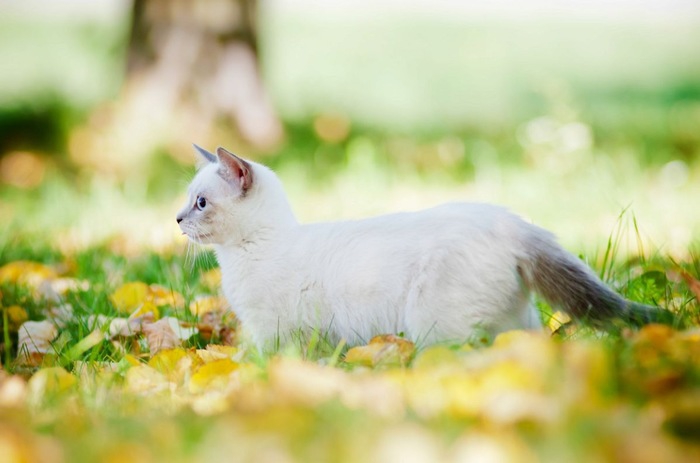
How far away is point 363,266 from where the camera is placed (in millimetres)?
2453

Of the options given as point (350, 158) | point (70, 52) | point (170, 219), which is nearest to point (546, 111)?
point (350, 158)

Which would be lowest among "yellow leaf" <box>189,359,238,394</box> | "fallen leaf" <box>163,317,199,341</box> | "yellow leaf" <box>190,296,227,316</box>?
"yellow leaf" <box>190,296,227,316</box>

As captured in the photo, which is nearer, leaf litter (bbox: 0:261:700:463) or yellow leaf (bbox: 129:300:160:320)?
leaf litter (bbox: 0:261:700:463)

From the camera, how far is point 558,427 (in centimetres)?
140

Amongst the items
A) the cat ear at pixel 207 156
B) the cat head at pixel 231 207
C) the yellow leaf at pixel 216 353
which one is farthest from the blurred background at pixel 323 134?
the yellow leaf at pixel 216 353

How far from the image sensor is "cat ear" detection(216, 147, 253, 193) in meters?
2.69

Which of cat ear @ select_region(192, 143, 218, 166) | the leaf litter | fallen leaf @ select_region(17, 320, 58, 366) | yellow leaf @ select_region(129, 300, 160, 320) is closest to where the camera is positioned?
the leaf litter

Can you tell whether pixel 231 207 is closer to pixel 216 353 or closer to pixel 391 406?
pixel 216 353

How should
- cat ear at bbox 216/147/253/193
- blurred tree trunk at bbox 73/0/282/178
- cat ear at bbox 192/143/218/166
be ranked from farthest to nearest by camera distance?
blurred tree trunk at bbox 73/0/282/178 → cat ear at bbox 192/143/218/166 → cat ear at bbox 216/147/253/193

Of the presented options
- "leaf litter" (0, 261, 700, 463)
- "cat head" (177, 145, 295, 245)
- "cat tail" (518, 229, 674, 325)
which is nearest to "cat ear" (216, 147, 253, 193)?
"cat head" (177, 145, 295, 245)

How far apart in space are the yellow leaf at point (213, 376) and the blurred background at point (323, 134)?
161 cm

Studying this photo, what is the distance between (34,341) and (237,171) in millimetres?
Answer: 856

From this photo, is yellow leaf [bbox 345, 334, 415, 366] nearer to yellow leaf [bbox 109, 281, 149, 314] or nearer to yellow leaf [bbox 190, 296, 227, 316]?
yellow leaf [bbox 190, 296, 227, 316]

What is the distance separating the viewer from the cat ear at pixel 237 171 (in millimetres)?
2693
